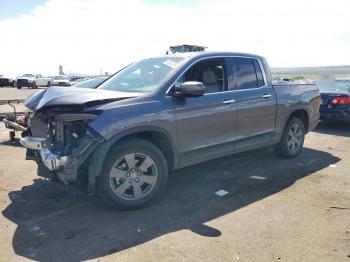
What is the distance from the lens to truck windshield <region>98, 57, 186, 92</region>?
16.5 feet

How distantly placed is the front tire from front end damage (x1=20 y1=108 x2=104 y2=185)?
269 mm

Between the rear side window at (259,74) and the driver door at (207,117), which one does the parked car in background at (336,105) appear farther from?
the driver door at (207,117)

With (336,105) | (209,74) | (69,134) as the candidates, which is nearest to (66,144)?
(69,134)

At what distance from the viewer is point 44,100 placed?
4402 millimetres

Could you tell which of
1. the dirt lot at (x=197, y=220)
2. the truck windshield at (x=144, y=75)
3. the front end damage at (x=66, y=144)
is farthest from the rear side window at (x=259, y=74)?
the front end damage at (x=66, y=144)

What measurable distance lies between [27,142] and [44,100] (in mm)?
737

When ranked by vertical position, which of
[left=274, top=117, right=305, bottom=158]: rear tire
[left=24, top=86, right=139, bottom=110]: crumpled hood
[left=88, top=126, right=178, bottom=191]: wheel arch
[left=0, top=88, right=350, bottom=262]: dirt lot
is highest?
[left=24, top=86, right=139, bottom=110]: crumpled hood

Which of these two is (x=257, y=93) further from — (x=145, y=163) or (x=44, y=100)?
(x=44, y=100)

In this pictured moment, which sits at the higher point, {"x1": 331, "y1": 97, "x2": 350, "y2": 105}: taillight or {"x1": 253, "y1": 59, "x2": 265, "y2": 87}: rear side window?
{"x1": 253, "y1": 59, "x2": 265, "y2": 87}: rear side window

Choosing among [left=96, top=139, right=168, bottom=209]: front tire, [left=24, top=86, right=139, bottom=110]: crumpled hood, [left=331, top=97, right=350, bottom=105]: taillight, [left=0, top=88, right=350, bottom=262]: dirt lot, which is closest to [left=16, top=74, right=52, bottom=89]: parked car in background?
[left=331, top=97, right=350, bottom=105]: taillight

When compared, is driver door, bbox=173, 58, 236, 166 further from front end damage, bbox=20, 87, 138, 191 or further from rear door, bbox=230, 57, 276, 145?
front end damage, bbox=20, 87, 138, 191

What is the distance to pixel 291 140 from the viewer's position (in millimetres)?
7059

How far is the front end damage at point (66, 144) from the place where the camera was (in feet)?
13.7

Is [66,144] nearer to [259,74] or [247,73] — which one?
[247,73]
